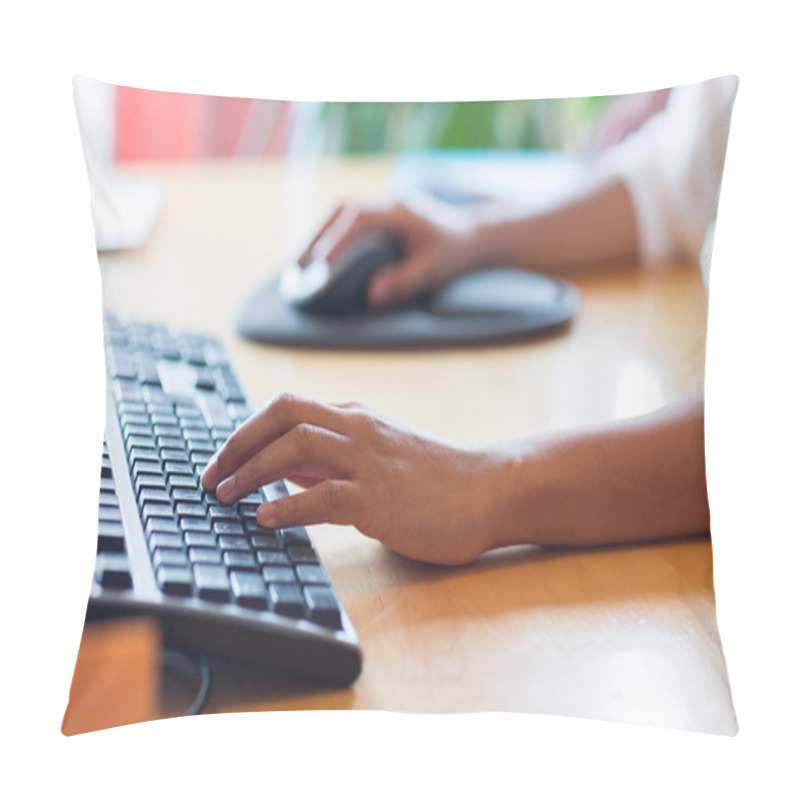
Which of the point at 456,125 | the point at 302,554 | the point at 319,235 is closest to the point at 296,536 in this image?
the point at 302,554

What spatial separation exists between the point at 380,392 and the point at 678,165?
268mm

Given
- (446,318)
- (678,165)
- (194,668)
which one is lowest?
(194,668)

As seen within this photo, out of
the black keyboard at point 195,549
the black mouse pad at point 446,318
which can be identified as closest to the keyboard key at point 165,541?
the black keyboard at point 195,549

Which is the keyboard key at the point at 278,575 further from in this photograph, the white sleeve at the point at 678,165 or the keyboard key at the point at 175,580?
the white sleeve at the point at 678,165

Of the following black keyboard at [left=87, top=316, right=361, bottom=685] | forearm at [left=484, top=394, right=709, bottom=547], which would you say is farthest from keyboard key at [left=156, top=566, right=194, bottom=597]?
forearm at [left=484, top=394, right=709, bottom=547]

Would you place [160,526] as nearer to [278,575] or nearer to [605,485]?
[278,575]

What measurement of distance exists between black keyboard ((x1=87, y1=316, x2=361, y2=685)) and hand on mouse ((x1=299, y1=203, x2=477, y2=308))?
12 centimetres

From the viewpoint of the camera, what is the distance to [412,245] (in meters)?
0.86

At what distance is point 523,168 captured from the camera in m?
0.83

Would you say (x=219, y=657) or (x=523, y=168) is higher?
(x=523, y=168)

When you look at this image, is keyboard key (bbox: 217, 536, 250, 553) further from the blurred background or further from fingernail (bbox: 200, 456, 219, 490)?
the blurred background

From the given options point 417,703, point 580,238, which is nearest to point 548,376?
point 580,238

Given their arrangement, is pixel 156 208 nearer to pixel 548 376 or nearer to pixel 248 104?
pixel 248 104

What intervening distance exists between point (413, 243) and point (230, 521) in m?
0.26
